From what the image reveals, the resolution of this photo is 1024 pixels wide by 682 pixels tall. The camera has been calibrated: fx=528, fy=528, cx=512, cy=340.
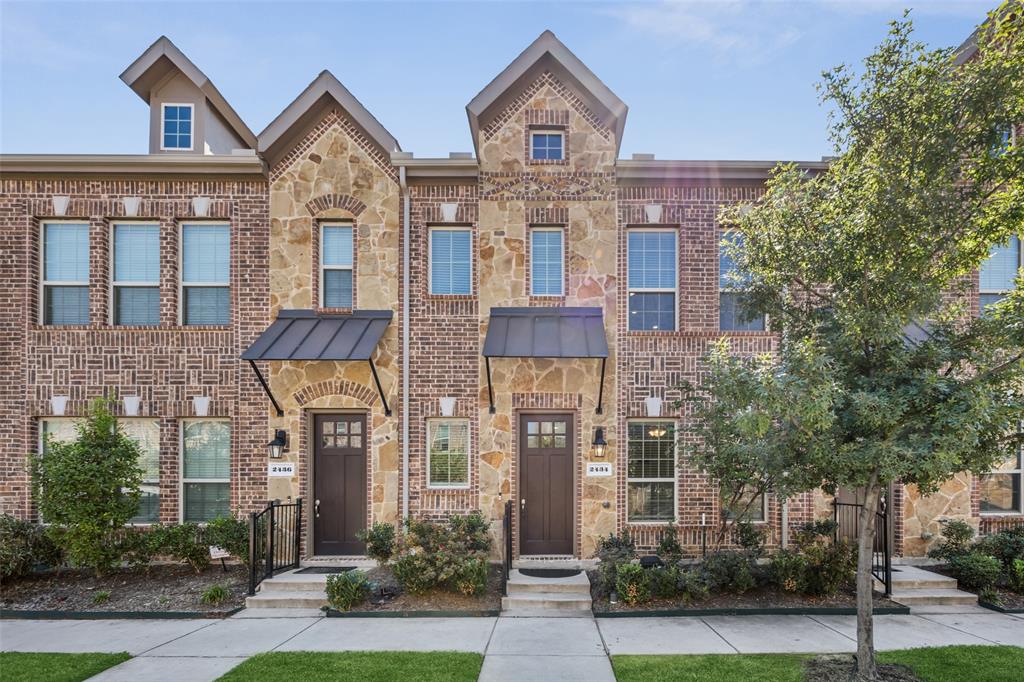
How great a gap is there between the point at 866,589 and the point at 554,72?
922cm

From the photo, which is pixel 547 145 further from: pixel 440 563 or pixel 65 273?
pixel 65 273

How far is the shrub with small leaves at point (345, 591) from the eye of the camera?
7.51 metres

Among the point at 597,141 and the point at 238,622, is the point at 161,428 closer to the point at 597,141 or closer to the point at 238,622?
the point at 238,622

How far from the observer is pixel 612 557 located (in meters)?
8.08

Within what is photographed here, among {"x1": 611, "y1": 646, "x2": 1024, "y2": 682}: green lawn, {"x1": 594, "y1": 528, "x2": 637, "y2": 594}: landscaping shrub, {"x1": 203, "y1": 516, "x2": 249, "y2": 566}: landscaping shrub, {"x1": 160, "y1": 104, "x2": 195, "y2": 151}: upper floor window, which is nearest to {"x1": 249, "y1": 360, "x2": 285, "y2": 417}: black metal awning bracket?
{"x1": 203, "y1": 516, "x2": 249, "y2": 566}: landscaping shrub

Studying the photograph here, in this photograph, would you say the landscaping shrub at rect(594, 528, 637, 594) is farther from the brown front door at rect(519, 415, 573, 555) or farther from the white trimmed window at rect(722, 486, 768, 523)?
the white trimmed window at rect(722, 486, 768, 523)

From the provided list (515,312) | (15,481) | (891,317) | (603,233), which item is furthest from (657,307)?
(15,481)

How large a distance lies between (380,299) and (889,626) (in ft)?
30.1

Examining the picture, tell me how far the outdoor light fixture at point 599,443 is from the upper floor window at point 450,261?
3.51 m

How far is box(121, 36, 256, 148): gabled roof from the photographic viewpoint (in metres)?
10.8

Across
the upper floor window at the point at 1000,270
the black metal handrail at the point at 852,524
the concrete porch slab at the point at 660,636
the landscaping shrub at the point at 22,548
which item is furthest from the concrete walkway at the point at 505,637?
the upper floor window at the point at 1000,270

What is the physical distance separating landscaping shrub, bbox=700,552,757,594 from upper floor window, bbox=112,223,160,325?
10.7 meters

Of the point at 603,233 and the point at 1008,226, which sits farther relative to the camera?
the point at 603,233

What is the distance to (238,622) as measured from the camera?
24.1 feet
